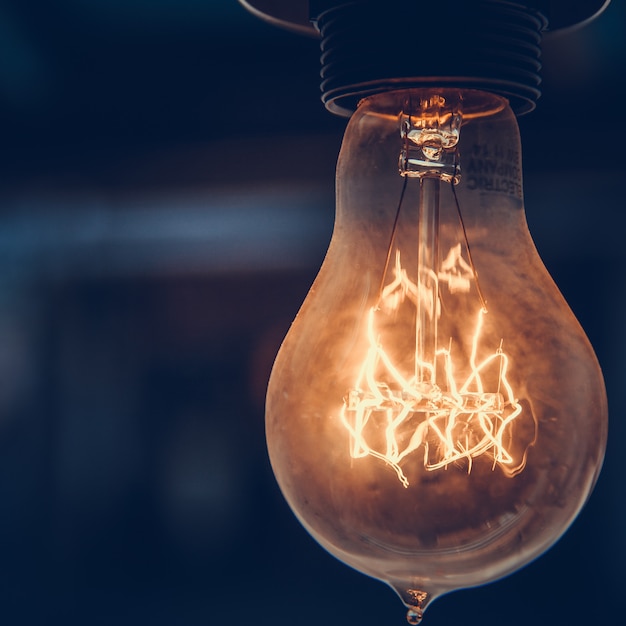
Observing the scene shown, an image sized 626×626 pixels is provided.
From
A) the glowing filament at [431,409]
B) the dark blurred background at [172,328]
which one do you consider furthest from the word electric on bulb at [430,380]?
the dark blurred background at [172,328]

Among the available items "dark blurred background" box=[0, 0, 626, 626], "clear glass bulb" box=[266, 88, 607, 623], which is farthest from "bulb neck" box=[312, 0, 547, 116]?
"dark blurred background" box=[0, 0, 626, 626]

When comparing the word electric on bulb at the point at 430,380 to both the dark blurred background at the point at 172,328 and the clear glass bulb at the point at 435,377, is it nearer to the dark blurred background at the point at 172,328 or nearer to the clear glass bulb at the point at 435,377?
the clear glass bulb at the point at 435,377

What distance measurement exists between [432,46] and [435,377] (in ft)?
0.67

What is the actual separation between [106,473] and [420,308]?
0.79 meters

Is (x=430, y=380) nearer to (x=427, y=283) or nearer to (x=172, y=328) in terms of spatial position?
(x=427, y=283)

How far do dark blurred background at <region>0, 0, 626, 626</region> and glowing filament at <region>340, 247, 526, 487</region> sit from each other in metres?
0.54

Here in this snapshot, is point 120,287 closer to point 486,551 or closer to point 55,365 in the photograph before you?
point 55,365

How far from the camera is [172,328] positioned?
1254mm

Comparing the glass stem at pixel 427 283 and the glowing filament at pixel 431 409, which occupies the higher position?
the glass stem at pixel 427 283

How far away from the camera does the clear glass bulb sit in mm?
541

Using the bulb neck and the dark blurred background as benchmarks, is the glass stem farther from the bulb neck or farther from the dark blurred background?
the dark blurred background

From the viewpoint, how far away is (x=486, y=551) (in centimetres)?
54

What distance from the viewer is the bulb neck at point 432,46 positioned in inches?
19.5

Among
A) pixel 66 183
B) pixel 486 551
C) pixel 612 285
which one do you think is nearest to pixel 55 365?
pixel 66 183
